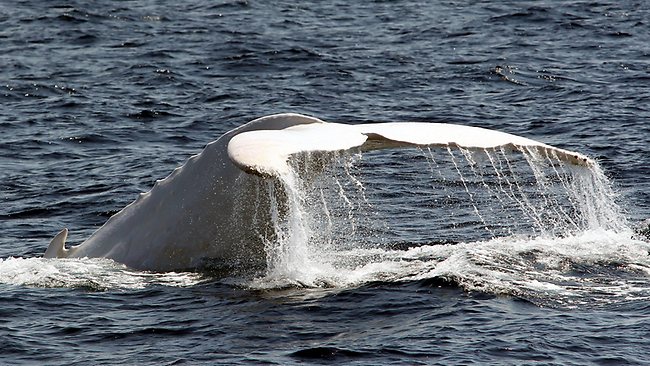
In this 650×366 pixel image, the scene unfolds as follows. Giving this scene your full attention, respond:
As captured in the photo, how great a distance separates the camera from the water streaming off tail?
10.7 meters

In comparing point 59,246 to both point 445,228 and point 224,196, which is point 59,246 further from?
point 445,228

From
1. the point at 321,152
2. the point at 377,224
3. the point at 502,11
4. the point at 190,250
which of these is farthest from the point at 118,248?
the point at 502,11

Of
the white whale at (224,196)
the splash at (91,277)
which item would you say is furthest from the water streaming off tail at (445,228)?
the splash at (91,277)

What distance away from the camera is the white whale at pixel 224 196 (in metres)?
9.62

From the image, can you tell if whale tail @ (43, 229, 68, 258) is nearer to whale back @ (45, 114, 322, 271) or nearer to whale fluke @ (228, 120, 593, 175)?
whale back @ (45, 114, 322, 271)

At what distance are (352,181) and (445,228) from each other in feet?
12.1

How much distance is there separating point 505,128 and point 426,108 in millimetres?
1644

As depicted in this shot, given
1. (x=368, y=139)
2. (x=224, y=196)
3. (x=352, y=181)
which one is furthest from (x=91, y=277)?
(x=352, y=181)

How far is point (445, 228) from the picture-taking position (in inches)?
537

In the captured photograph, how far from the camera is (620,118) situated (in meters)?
19.6

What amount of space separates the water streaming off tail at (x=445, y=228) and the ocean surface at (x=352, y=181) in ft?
0.11

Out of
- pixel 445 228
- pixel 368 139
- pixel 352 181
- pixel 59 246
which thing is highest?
pixel 368 139

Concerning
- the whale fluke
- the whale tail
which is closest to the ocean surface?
the whale tail

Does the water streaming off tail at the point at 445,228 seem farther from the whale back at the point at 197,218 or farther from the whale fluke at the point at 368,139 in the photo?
the whale back at the point at 197,218
